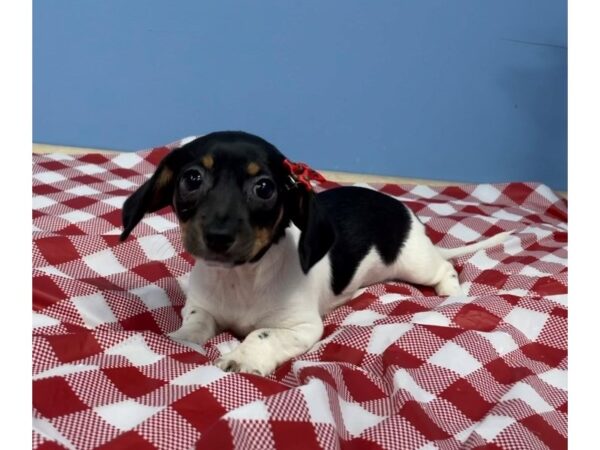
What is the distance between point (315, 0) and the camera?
12.4 ft

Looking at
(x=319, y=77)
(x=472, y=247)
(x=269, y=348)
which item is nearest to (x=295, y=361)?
(x=269, y=348)

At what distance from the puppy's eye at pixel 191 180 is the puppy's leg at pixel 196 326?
0.42 m

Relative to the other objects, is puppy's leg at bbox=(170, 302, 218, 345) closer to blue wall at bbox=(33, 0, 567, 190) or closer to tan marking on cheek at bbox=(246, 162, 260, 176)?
tan marking on cheek at bbox=(246, 162, 260, 176)

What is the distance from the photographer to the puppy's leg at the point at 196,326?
1.91m

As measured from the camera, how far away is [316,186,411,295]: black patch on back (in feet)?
7.34

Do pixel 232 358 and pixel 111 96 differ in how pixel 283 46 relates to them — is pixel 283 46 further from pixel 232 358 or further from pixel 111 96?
pixel 232 358

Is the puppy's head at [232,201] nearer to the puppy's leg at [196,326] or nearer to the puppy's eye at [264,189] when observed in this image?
the puppy's eye at [264,189]

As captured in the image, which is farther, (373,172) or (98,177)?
(373,172)

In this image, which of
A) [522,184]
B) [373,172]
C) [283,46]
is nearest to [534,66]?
[522,184]

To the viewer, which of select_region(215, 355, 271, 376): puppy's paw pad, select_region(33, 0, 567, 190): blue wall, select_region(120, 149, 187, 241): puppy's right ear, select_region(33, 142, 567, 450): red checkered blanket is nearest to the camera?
select_region(33, 142, 567, 450): red checkered blanket

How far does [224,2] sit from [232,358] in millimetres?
2579

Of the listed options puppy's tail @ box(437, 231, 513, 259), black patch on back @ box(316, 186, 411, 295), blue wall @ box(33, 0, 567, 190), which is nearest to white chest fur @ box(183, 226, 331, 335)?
black patch on back @ box(316, 186, 411, 295)

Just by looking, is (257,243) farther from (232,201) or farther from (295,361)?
(295,361)

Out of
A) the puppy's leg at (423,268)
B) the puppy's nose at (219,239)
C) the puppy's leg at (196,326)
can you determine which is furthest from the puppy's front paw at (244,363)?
the puppy's leg at (423,268)
